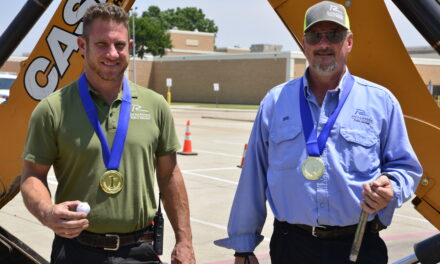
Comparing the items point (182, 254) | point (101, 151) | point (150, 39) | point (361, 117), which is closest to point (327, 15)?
point (361, 117)

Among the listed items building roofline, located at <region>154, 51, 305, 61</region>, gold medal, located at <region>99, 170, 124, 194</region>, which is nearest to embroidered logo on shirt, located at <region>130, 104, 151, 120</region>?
gold medal, located at <region>99, 170, 124, 194</region>

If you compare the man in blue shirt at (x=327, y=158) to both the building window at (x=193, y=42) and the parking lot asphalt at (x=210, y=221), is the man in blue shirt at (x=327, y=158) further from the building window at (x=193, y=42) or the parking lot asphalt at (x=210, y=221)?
the building window at (x=193, y=42)

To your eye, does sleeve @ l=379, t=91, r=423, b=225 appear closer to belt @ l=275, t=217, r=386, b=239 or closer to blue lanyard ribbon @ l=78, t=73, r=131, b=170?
belt @ l=275, t=217, r=386, b=239

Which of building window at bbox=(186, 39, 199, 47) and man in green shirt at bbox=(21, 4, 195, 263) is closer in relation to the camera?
man in green shirt at bbox=(21, 4, 195, 263)

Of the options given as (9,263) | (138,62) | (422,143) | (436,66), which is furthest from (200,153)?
(138,62)

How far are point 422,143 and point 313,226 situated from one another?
0.98m

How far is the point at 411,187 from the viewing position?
2.70 metres

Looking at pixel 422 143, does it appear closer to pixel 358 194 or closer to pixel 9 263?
pixel 358 194

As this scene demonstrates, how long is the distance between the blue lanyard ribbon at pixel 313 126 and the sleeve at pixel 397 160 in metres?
0.21

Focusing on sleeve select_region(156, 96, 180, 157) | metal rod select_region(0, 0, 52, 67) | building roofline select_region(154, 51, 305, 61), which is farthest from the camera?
building roofline select_region(154, 51, 305, 61)

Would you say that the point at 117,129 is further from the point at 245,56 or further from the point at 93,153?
the point at 245,56

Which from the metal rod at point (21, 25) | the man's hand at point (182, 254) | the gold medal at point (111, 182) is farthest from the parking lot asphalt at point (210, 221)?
the gold medal at point (111, 182)

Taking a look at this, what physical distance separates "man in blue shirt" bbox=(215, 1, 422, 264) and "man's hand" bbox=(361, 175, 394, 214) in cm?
4

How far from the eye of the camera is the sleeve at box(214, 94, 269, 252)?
9.67ft
